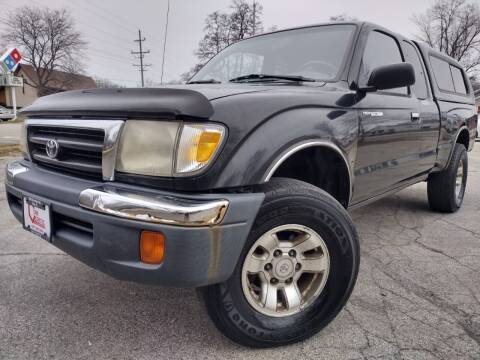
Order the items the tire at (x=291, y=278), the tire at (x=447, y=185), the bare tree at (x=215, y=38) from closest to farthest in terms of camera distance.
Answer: the tire at (x=291, y=278) → the tire at (x=447, y=185) → the bare tree at (x=215, y=38)

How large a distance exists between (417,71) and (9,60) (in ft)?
37.1

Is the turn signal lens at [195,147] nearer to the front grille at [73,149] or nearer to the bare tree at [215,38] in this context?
the front grille at [73,149]

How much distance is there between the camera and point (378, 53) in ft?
9.23

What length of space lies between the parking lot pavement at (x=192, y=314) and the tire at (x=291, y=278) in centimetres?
11

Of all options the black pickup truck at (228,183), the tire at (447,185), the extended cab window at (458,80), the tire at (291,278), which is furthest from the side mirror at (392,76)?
the extended cab window at (458,80)

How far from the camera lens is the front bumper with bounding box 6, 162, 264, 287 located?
144cm

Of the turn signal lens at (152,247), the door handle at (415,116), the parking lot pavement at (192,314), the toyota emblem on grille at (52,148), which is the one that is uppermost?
the door handle at (415,116)

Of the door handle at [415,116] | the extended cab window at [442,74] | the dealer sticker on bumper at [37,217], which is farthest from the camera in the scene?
the extended cab window at [442,74]

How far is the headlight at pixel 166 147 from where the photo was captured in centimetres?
151

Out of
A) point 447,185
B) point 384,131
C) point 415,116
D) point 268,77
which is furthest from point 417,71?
point 268,77

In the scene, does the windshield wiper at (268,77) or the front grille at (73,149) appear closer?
the front grille at (73,149)

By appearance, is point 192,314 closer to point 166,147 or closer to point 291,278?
point 291,278

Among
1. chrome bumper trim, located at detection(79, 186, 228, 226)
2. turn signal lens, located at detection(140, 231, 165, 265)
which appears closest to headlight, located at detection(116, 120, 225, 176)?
chrome bumper trim, located at detection(79, 186, 228, 226)

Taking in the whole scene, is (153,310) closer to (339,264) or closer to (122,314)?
(122,314)
